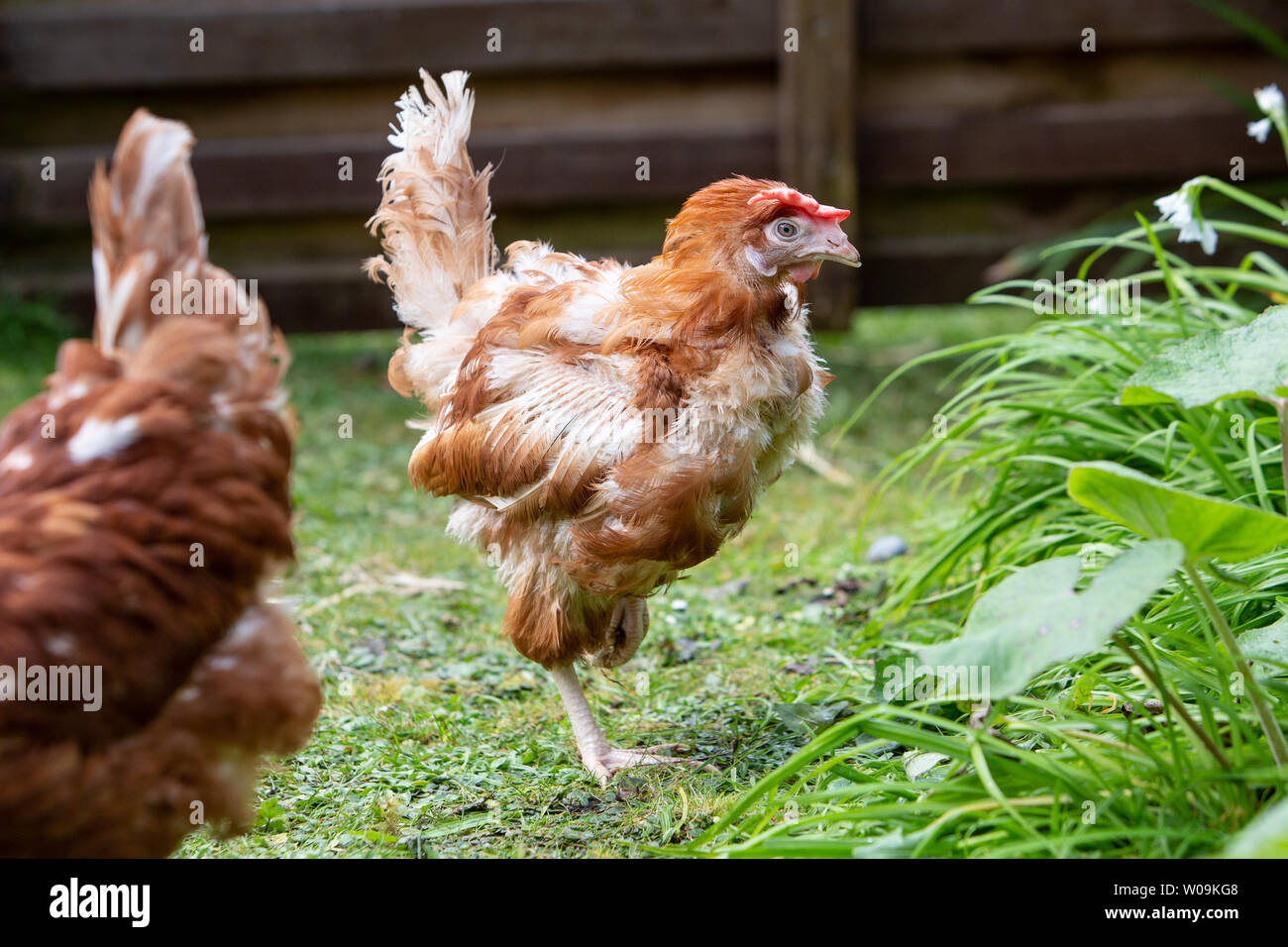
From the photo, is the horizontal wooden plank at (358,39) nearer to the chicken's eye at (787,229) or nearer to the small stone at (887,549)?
the small stone at (887,549)

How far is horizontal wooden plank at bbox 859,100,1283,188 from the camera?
611 centimetres

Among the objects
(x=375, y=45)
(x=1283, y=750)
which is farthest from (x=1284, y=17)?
(x=1283, y=750)

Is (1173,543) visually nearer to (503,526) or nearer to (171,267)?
(503,526)

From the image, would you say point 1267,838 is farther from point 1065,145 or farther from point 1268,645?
point 1065,145

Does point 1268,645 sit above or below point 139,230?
below

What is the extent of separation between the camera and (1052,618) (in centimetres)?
177

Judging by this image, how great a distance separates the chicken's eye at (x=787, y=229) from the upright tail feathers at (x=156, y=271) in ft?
4.18

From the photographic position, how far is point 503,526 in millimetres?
3008

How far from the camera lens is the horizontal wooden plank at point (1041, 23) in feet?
19.7

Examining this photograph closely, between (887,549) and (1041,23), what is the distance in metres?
3.50

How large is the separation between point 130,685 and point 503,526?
1120mm

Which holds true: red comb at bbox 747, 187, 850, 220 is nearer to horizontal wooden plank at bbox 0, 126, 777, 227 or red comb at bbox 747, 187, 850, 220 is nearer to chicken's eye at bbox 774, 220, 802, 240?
chicken's eye at bbox 774, 220, 802, 240

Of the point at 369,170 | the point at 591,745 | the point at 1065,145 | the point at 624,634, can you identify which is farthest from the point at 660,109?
the point at 591,745

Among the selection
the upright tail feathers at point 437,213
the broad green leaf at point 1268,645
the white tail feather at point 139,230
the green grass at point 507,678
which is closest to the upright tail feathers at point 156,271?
the white tail feather at point 139,230
